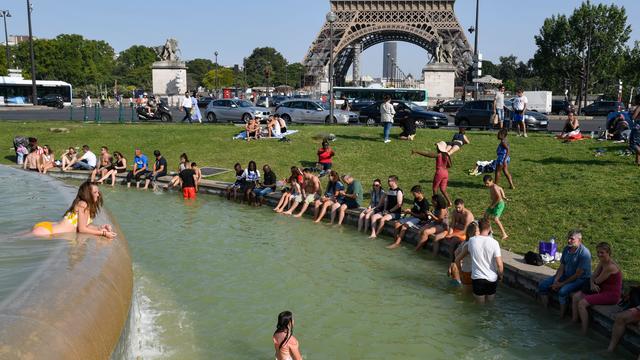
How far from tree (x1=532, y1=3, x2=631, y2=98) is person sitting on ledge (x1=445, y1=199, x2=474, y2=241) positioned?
53.1 metres

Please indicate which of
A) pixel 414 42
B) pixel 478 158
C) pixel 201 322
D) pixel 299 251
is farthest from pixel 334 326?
pixel 414 42

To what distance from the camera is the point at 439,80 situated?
57.2 m

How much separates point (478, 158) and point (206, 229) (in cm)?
871

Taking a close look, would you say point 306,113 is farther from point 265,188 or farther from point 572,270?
point 572,270

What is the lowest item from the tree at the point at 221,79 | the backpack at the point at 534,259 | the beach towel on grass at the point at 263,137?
the backpack at the point at 534,259

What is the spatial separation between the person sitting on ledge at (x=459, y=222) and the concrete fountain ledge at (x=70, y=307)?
5.79 metres

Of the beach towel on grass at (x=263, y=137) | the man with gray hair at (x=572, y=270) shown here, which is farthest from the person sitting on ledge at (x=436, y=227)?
the beach towel on grass at (x=263, y=137)

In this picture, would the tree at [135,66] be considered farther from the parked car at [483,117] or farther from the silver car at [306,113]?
the parked car at [483,117]

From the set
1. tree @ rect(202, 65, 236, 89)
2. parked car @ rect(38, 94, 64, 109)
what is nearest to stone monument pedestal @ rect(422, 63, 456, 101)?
parked car @ rect(38, 94, 64, 109)

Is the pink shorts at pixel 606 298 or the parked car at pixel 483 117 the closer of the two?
the pink shorts at pixel 606 298

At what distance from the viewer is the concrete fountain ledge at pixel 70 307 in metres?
4.21

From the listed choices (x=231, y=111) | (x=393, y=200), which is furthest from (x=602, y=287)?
(x=231, y=111)

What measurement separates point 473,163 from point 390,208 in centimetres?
552

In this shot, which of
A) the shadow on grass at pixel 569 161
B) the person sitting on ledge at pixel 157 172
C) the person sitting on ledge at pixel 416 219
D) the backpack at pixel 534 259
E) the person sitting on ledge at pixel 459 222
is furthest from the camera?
the person sitting on ledge at pixel 157 172
